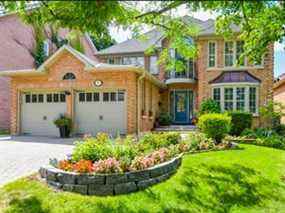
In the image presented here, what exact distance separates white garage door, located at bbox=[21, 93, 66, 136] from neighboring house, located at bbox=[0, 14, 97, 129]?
3.59 metres

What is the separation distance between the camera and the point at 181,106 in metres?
23.6

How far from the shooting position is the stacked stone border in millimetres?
6469

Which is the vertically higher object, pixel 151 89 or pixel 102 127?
pixel 151 89

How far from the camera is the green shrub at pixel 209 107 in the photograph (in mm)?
19322

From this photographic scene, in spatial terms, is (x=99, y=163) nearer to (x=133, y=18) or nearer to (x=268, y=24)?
(x=133, y=18)

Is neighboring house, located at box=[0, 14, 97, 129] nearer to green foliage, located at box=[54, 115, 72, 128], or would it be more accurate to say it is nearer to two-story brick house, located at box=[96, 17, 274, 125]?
green foliage, located at box=[54, 115, 72, 128]

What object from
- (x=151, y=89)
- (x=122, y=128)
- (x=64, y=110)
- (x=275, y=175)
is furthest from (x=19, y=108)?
(x=275, y=175)

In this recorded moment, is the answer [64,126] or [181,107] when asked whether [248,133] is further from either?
[64,126]

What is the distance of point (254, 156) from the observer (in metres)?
10.8

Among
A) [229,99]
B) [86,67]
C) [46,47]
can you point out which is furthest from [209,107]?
[46,47]

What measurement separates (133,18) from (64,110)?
14.0 meters

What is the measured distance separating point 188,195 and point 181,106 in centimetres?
1703

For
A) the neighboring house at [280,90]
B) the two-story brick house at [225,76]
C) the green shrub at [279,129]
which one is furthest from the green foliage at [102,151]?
the neighboring house at [280,90]

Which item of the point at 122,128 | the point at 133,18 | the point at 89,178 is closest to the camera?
the point at 133,18
